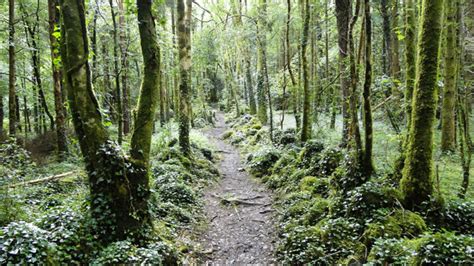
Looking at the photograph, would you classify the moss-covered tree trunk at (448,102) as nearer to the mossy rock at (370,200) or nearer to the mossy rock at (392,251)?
the mossy rock at (370,200)

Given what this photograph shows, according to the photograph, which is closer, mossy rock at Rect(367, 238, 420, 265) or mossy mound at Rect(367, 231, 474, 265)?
mossy mound at Rect(367, 231, 474, 265)

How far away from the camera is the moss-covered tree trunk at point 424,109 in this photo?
5.19 m

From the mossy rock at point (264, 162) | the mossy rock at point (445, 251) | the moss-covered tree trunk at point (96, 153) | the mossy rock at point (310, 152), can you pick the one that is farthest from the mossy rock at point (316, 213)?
the mossy rock at point (264, 162)

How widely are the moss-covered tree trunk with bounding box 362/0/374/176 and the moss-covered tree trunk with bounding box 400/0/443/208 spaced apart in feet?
2.78

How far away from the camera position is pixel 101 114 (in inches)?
198

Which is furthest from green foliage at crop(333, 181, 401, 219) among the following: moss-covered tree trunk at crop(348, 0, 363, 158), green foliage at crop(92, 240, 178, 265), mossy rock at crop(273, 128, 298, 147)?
mossy rock at crop(273, 128, 298, 147)

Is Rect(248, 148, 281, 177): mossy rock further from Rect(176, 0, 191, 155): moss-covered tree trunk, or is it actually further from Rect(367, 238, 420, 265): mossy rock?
Rect(367, 238, 420, 265): mossy rock

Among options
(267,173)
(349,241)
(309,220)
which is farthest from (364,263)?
(267,173)

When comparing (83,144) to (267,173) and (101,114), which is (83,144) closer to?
(101,114)

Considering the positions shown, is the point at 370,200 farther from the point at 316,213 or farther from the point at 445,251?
the point at 445,251

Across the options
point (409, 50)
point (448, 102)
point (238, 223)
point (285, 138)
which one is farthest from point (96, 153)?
point (448, 102)

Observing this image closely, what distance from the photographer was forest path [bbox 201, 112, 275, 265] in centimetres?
581

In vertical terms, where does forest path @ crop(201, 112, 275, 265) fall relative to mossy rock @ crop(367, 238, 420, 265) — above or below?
below

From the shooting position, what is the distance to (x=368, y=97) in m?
6.10
